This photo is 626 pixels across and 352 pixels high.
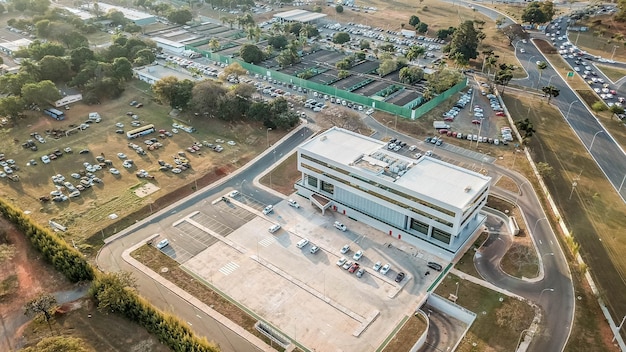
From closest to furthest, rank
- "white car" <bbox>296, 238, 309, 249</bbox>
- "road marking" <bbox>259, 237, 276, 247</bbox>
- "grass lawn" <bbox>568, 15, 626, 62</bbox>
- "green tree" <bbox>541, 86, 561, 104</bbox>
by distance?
"white car" <bbox>296, 238, 309, 249</bbox>
"road marking" <bbox>259, 237, 276, 247</bbox>
"green tree" <bbox>541, 86, 561, 104</bbox>
"grass lawn" <bbox>568, 15, 626, 62</bbox>

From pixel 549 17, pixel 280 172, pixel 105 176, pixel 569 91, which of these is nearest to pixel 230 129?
pixel 280 172

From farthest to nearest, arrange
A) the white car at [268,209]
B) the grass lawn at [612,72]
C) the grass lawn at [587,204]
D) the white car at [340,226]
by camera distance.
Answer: the grass lawn at [612,72] < the white car at [268,209] < the white car at [340,226] < the grass lawn at [587,204]

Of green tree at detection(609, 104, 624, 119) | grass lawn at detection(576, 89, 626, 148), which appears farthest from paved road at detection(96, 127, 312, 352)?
green tree at detection(609, 104, 624, 119)

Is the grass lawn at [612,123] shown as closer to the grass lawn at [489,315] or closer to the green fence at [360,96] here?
the green fence at [360,96]

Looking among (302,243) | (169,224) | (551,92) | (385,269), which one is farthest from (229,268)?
(551,92)

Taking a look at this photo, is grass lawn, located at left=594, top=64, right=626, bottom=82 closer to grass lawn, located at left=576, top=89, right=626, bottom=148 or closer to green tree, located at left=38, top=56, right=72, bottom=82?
grass lawn, located at left=576, top=89, right=626, bottom=148

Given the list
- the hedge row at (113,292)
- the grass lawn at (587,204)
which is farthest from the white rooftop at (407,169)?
→ the hedge row at (113,292)
